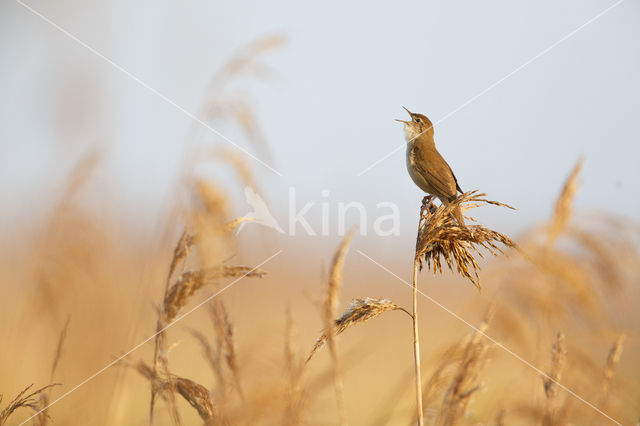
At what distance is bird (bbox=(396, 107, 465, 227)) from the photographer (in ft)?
14.3

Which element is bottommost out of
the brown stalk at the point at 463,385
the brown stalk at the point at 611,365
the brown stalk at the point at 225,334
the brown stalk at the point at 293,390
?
the brown stalk at the point at 611,365

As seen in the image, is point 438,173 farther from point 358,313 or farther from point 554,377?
point 358,313

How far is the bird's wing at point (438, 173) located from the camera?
14.1ft

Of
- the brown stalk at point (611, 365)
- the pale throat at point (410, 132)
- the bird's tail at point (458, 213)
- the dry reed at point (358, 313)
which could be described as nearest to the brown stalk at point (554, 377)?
the brown stalk at point (611, 365)

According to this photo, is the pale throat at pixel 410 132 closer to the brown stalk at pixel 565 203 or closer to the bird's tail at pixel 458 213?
the brown stalk at pixel 565 203

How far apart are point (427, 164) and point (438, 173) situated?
186mm

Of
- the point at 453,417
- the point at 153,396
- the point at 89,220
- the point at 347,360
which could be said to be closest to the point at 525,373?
the point at 453,417

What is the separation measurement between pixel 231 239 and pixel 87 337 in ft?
5.66

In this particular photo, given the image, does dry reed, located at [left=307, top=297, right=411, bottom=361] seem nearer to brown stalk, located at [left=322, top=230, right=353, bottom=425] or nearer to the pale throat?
brown stalk, located at [left=322, top=230, right=353, bottom=425]

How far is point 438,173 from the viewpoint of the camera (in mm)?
4438

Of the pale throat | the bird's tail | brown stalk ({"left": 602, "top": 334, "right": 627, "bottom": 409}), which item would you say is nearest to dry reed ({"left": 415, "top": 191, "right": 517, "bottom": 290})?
the bird's tail

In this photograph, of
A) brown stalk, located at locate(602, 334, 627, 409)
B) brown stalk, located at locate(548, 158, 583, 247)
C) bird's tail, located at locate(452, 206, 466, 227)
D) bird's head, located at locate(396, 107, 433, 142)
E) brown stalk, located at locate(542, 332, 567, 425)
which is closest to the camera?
brown stalk, located at locate(542, 332, 567, 425)

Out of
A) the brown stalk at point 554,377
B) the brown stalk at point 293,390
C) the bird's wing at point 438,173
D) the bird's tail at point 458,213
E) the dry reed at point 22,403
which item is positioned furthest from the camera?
the bird's wing at point 438,173

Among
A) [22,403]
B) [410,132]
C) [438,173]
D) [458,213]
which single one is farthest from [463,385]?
[410,132]
